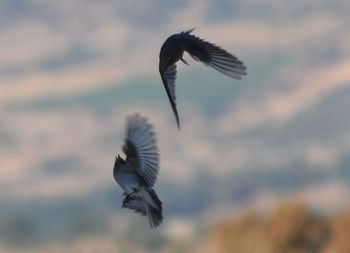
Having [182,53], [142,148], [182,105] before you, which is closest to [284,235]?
[142,148]

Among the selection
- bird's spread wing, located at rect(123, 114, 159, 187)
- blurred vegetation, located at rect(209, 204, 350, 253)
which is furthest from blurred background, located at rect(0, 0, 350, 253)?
bird's spread wing, located at rect(123, 114, 159, 187)

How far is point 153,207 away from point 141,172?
57 millimetres

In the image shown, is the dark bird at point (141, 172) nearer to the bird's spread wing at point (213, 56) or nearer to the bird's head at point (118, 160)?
the bird's head at point (118, 160)

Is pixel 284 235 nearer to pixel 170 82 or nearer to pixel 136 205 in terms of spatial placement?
pixel 136 205

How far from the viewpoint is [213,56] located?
212cm

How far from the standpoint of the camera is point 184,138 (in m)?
130

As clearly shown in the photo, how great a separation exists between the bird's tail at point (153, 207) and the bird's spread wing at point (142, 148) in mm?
15

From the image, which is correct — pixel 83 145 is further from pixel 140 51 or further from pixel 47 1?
pixel 47 1

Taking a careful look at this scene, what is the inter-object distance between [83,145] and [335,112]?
23029mm

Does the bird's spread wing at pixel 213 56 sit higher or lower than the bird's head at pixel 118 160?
lower

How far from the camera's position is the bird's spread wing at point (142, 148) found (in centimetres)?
228

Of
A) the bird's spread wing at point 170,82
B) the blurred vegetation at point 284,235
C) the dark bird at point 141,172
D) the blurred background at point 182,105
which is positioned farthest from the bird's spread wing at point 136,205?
the blurred background at point 182,105

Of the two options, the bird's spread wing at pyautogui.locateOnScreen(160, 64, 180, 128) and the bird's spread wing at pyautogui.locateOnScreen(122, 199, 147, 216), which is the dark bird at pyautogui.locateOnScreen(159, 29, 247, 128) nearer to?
the bird's spread wing at pyautogui.locateOnScreen(160, 64, 180, 128)

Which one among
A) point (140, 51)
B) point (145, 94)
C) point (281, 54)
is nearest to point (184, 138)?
point (145, 94)
